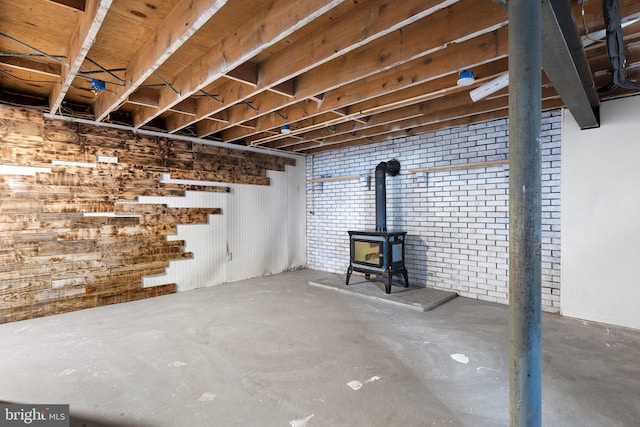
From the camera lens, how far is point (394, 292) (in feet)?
14.5

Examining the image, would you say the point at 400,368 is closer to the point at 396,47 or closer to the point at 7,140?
the point at 396,47

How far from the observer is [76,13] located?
2.21 metres

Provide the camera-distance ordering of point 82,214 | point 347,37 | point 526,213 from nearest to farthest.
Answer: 1. point 526,213
2. point 347,37
3. point 82,214

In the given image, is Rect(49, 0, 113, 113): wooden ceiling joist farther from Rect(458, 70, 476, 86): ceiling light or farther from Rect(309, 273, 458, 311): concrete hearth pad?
Rect(309, 273, 458, 311): concrete hearth pad

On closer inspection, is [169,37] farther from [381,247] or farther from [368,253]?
[368,253]

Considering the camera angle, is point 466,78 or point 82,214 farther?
point 82,214

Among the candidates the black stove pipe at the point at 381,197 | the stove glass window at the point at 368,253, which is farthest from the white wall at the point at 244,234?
the black stove pipe at the point at 381,197

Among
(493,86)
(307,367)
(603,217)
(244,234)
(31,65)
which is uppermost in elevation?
(31,65)

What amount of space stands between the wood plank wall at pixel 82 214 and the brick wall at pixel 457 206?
9.83ft

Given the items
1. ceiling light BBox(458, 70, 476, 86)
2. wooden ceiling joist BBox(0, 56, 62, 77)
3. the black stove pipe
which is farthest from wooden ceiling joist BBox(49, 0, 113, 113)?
the black stove pipe

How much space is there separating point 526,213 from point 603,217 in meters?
3.13

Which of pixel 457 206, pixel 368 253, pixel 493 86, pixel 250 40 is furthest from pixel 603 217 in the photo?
pixel 250 40

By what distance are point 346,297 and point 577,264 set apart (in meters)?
2.87
